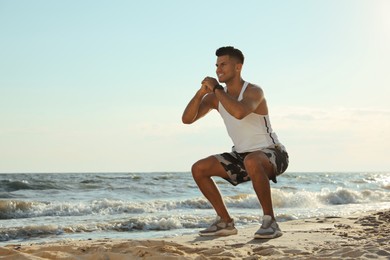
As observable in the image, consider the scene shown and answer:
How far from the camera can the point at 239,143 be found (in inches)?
176

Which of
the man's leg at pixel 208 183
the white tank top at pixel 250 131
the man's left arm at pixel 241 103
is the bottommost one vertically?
the man's leg at pixel 208 183

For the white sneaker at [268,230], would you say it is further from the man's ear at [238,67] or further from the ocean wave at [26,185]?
the ocean wave at [26,185]

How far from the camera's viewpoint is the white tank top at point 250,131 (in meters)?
4.39

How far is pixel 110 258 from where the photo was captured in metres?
3.14

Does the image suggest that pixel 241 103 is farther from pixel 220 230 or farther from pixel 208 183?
pixel 220 230

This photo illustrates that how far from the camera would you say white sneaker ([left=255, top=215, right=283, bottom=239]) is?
4.21 m

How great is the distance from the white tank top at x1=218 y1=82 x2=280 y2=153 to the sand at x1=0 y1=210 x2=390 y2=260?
0.79 metres

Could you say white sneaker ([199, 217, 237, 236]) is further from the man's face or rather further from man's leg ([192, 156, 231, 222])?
the man's face

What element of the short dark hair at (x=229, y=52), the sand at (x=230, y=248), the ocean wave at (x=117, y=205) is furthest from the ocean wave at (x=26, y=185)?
the sand at (x=230, y=248)

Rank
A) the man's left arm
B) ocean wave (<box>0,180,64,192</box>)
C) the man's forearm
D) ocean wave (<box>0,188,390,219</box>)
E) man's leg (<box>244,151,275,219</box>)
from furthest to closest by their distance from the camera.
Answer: ocean wave (<box>0,180,64,192</box>) → ocean wave (<box>0,188,390,219</box>) → the man's forearm → man's leg (<box>244,151,275,219</box>) → the man's left arm

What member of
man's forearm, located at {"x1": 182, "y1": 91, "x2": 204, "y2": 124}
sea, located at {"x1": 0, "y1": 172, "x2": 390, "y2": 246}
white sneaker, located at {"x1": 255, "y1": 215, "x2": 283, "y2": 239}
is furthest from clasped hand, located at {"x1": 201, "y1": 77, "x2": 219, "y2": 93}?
sea, located at {"x1": 0, "y1": 172, "x2": 390, "y2": 246}

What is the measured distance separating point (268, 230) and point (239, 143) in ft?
2.56

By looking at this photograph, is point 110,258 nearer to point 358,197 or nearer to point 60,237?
point 60,237

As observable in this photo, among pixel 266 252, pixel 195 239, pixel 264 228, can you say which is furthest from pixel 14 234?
pixel 266 252
